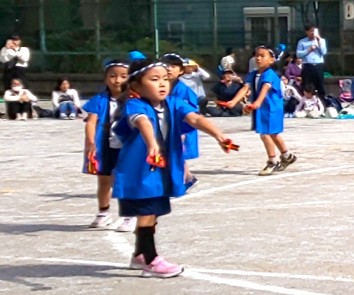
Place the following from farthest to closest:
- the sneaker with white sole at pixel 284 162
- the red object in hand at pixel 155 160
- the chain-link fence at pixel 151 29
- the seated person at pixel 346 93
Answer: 1. the chain-link fence at pixel 151 29
2. the seated person at pixel 346 93
3. the sneaker with white sole at pixel 284 162
4. the red object in hand at pixel 155 160

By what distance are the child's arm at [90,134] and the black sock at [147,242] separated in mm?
1806

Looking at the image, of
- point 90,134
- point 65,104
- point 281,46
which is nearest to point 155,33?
point 281,46

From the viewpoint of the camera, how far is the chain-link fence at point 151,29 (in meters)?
28.1

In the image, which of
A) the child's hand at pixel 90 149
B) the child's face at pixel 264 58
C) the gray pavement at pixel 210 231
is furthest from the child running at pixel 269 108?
the child's hand at pixel 90 149

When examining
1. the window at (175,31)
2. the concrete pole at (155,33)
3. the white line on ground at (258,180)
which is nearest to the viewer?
the white line on ground at (258,180)

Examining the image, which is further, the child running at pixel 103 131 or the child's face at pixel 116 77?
the child running at pixel 103 131

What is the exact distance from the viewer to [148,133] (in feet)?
26.0

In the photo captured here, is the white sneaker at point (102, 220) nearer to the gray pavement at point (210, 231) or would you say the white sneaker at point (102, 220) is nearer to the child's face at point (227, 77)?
the gray pavement at point (210, 231)

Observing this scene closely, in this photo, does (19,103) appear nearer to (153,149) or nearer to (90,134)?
(90,134)

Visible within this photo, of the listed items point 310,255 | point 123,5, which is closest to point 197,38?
point 123,5

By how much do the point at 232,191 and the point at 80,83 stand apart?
60.1 feet

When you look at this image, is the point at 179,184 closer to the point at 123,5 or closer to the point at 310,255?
the point at 310,255

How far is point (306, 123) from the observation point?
21.1 metres

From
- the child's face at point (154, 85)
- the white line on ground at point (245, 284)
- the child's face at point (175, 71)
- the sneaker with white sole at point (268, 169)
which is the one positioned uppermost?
the child's face at point (154, 85)
